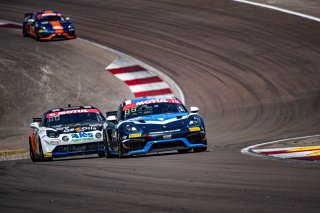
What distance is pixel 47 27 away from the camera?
106 feet

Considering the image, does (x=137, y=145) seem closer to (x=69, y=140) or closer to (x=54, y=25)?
(x=69, y=140)

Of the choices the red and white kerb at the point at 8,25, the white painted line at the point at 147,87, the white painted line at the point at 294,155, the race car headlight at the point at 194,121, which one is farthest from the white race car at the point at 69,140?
the red and white kerb at the point at 8,25

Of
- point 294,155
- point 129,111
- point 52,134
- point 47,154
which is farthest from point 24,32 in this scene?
point 294,155

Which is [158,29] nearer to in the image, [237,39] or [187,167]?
[237,39]

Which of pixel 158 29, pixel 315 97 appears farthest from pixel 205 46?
pixel 315 97

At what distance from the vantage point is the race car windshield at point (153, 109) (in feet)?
49.6

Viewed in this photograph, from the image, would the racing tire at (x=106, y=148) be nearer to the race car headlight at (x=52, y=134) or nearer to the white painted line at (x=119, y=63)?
the race car headlight at (x=52, y=134)

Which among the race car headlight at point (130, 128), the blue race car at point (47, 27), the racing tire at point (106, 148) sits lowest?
the blue race car at point (47, 27)

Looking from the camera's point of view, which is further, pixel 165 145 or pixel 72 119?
pixel 72 119

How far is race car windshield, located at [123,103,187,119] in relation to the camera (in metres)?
15.1

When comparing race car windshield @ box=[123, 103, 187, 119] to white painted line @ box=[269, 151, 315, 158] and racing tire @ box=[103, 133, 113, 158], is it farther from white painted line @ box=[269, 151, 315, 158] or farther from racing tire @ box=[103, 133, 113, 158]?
white painted line @ box=[269, 151, 315, 158]

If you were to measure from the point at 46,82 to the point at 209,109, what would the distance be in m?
5.69

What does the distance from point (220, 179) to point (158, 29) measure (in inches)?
967

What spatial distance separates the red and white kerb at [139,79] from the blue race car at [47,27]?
12.7 ft
